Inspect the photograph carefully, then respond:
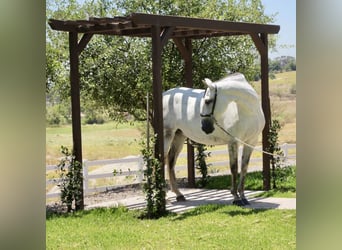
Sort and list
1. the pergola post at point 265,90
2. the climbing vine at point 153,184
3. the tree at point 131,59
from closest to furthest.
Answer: the climbing vine at point 153,184
the pergola post at point 265,90
the tree at point 131,59

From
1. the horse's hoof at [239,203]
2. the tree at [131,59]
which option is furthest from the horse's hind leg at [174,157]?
the tree at [131,59]

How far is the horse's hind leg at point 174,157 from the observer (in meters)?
5.59

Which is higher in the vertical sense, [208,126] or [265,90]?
[265,90]

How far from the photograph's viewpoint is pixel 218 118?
17.1 feet

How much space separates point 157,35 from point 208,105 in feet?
2.64

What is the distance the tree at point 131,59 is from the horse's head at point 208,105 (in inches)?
83.9

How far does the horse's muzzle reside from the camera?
5.20 metres

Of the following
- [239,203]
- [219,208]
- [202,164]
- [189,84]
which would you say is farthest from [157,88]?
[202,164]

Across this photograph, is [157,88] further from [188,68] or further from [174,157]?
[188,68]

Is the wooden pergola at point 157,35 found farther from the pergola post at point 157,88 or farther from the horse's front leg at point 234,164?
the horse's front leg at point 234,164
